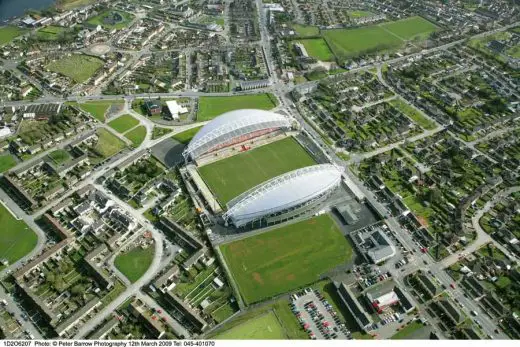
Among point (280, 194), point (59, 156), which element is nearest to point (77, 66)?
point (59, 156)

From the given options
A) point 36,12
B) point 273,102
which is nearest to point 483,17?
point 273,102

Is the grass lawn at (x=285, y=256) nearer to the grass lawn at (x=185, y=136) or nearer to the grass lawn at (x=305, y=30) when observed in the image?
the grass lawn at (x=185, y=136)

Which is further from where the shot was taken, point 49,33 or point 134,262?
point 49,33

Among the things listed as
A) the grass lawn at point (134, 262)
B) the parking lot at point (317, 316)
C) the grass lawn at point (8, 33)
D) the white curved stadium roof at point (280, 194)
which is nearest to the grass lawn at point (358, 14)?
the white curved stadium roof at point (280, 194)

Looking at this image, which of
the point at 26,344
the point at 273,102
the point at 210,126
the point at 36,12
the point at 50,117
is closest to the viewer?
the point at 26,344

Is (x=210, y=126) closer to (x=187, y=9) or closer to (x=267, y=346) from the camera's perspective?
(x=267, y=346)

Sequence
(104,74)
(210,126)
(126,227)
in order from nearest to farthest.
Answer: (126,227), (210,126), (104,74)

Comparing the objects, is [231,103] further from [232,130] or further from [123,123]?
[123,123]

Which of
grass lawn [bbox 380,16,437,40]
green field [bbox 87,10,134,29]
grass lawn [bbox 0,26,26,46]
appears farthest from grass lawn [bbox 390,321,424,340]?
grass lawn [bbox 0,26,26,46]
